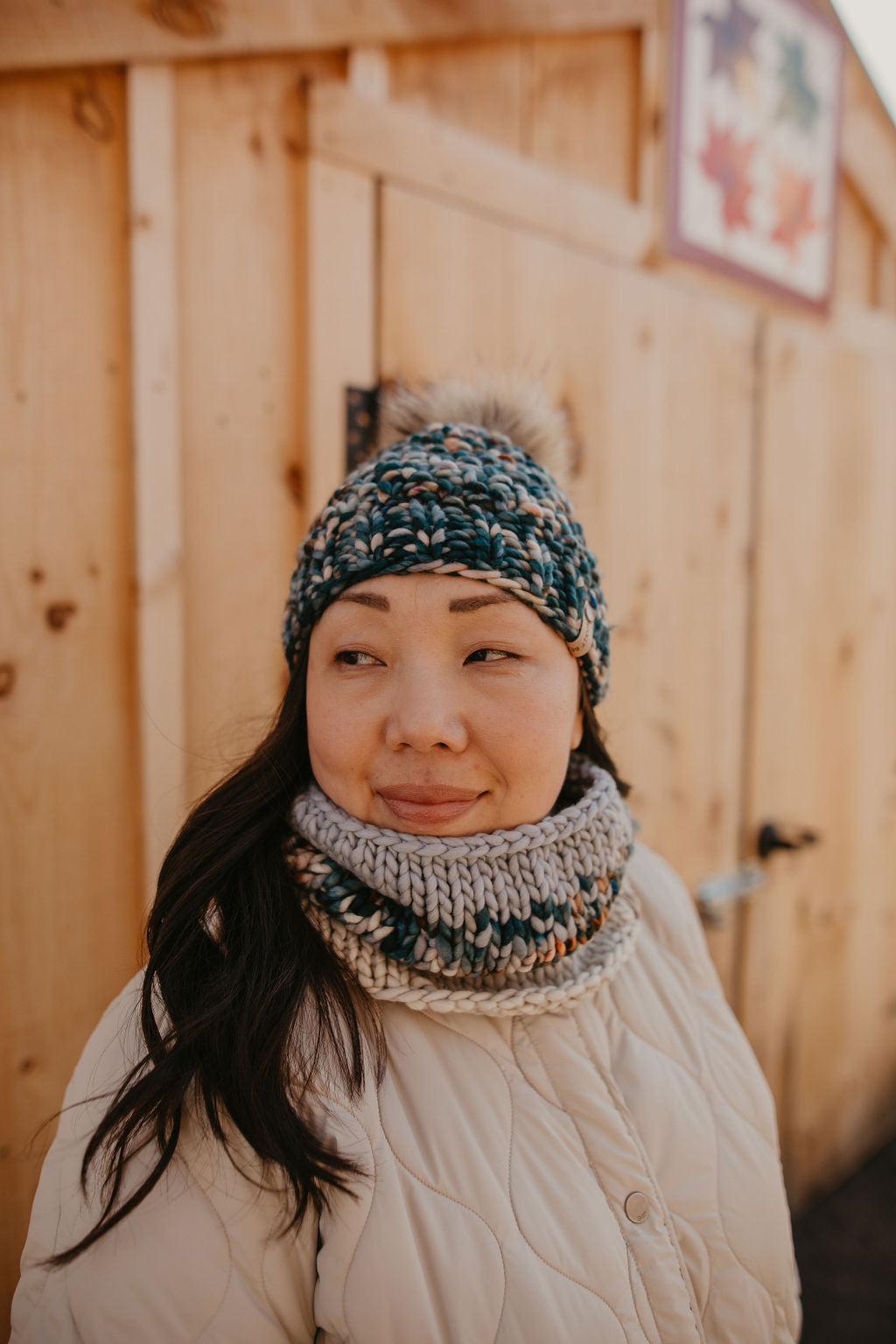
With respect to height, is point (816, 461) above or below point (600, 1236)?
above

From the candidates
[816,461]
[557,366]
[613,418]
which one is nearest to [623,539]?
[613,418]

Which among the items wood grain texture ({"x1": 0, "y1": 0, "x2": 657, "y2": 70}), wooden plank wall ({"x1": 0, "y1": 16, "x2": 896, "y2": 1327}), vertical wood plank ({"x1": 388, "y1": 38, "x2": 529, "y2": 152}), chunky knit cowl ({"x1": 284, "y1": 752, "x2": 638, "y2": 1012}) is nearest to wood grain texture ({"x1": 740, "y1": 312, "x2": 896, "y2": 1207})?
vertical wood plank ({"x1": 388, "y1": 38, "x2": 529, "y2": 152})

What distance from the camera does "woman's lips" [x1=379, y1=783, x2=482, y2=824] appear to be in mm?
833

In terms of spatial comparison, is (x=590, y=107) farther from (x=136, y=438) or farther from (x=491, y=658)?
(x=491, y=658)

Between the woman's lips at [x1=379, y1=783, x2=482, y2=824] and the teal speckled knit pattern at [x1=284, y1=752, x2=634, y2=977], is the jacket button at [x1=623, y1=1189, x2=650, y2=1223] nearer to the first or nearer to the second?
the teal speckled knit pattern at [x1=284, y1=752, x2=634, y2=977]

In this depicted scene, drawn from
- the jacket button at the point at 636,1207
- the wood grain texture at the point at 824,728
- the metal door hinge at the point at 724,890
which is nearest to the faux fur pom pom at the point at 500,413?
the jacket button at the point at 636,1207

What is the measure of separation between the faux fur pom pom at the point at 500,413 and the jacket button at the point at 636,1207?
→ 91cm

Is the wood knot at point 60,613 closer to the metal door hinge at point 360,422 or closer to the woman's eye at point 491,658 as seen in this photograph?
the metal door hinge at point 360,422

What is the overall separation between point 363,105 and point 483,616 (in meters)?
1.09

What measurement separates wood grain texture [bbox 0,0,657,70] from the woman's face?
983mm

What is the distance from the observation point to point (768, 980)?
2.33 m

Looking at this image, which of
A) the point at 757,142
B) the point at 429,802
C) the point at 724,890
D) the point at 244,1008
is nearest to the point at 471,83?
the point at 757,142

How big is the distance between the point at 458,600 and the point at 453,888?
1.01 ft

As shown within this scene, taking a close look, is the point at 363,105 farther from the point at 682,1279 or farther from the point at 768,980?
the point at 768,980
